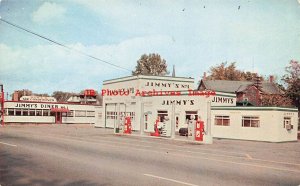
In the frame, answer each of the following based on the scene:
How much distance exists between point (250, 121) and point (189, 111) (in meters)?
8.05

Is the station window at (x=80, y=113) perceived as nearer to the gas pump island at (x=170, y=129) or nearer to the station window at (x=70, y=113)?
the station window at (x=70, y=113)

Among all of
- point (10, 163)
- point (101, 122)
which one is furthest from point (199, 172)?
point (101, 122)

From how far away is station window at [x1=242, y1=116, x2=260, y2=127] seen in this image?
31941 millimetres

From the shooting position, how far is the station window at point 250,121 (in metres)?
31.9

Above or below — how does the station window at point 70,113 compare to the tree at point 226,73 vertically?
below

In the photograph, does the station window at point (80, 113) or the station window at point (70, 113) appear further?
the station window at point (80, 113)

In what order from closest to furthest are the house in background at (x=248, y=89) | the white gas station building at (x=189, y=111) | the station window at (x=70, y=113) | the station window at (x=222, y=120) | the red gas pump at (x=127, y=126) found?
the white gas station building at (x=189, y=111)
the station window at (x=222, y=120)
the red gas pump at (x=127, y=126)
the station window at (x=70, y=113)
the house in background at (x=248, y=89)

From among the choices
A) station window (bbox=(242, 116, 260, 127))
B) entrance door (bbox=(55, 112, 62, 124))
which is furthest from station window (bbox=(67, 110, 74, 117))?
station window (bbox=(242, 116, 260, 127))

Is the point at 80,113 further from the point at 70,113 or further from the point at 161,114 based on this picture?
the point at 161,114

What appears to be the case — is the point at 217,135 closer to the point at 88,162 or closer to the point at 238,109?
the point at 238,109

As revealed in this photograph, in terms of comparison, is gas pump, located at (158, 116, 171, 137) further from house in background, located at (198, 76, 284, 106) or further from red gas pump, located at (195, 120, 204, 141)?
house in background, located at (198, 76, 284, 106)

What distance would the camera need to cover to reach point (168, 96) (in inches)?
1612

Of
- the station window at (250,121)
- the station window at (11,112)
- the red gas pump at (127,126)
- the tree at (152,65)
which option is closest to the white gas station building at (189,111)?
the station window at (250,121)

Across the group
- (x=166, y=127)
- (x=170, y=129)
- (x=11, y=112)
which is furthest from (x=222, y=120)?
(x=11, y=112)
